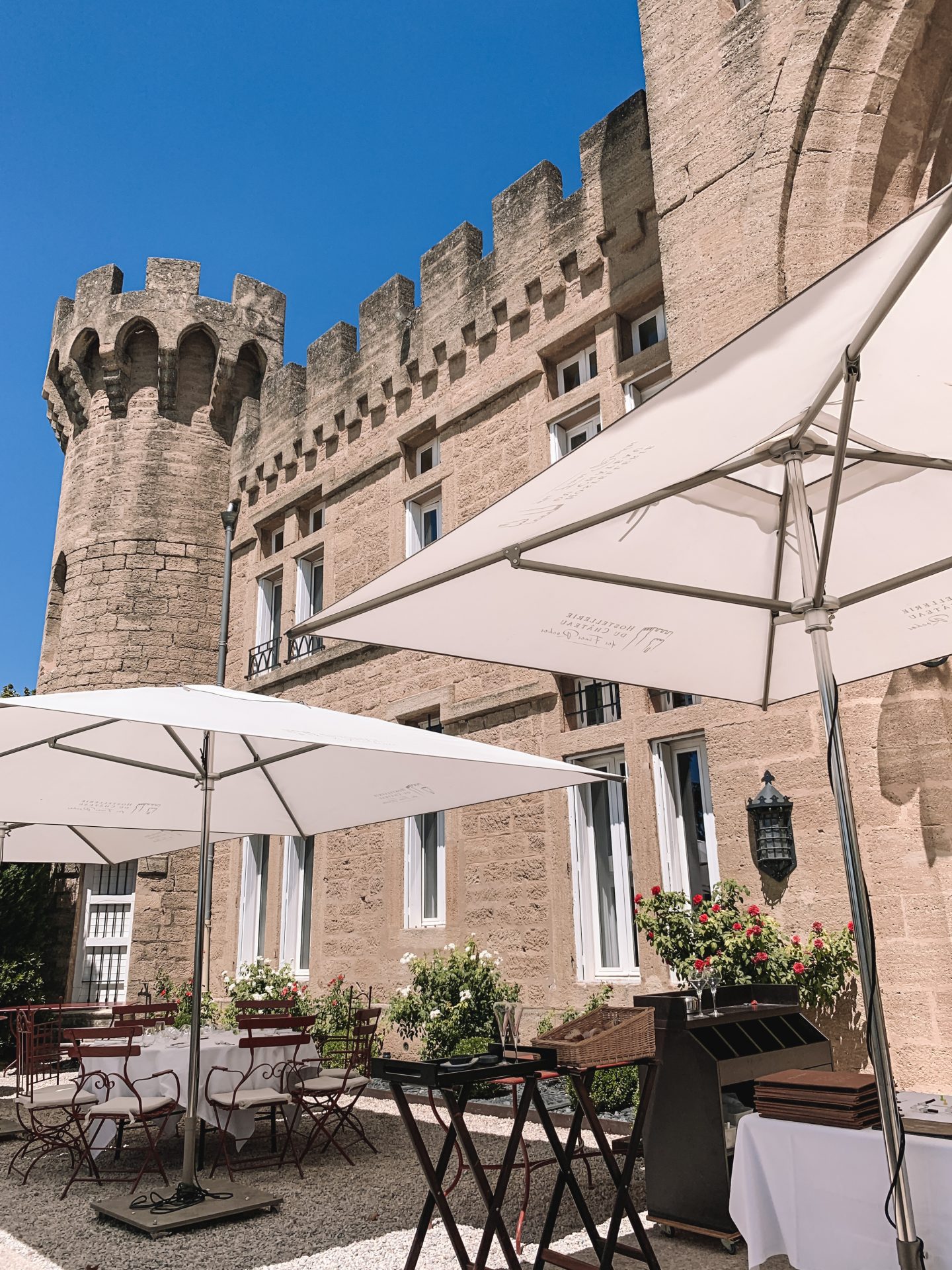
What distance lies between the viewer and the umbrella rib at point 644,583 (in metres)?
3.14

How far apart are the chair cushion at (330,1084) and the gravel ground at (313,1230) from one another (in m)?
0.41

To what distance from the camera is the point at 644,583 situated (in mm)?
3281

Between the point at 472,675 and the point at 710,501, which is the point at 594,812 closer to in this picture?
the point at 472,675

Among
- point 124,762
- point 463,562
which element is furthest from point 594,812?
point 463,562

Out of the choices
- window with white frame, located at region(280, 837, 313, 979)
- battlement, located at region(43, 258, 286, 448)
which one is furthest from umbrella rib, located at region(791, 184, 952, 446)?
battlement, located at region(43, 258, 286, 448)

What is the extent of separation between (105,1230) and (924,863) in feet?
15.9

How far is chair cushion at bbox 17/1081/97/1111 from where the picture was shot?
564 cm

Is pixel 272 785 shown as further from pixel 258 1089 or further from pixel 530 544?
pixel 530 544

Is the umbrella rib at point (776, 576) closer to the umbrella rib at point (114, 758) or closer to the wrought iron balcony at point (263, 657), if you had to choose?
the umbrella rib at point (114, 758)

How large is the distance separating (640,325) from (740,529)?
20.0 feet

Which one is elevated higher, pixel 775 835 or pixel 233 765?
pixel 233 765

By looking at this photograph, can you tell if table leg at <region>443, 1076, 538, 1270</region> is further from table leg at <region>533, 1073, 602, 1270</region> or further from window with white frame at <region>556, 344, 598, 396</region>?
window with white frame at <region>556, 344, 598, 396</region>

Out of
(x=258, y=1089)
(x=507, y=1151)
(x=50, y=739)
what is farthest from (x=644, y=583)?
(x=258, y=1089)

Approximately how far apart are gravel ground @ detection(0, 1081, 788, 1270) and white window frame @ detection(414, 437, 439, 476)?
7.49 meters
